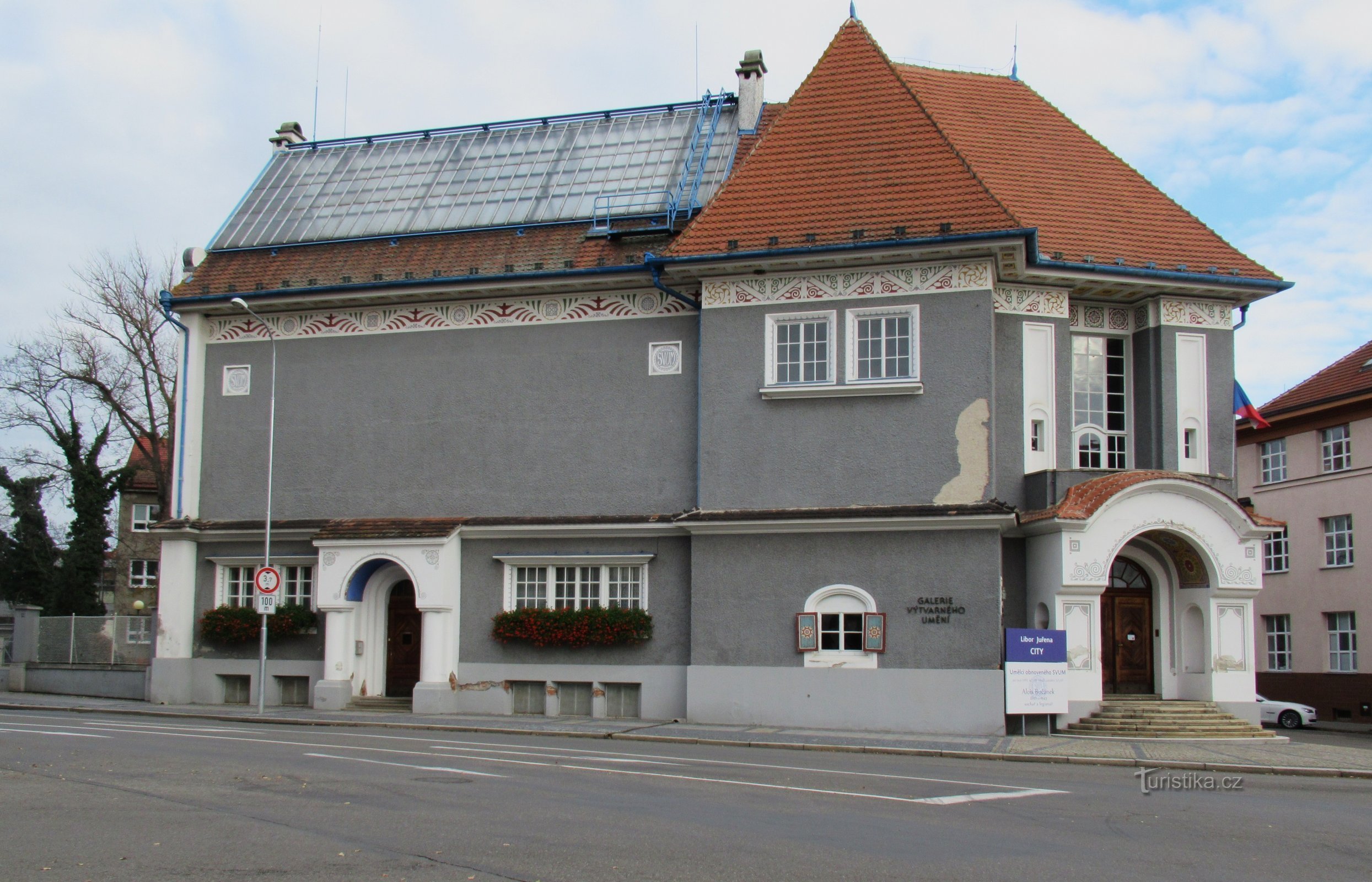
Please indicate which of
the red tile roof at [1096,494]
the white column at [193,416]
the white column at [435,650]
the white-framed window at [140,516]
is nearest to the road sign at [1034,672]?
the red tile roof at [1096,494]

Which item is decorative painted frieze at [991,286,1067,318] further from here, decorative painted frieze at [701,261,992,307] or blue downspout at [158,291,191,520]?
blue downspout at [158,291,191,520]

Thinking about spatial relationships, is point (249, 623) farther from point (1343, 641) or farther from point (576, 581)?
point (1343, 641)

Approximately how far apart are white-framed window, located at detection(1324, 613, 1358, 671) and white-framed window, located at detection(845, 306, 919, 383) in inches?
767

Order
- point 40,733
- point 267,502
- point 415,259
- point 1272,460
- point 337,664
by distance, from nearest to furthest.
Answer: point 40,733, point 337,664, point 267,502, point 415,259, point 1272,460

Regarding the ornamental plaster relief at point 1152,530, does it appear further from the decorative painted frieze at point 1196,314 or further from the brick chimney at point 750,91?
the brick chimney at point 750,91

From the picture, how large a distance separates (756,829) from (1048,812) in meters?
3.21

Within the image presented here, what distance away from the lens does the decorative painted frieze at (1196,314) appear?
22906 mm

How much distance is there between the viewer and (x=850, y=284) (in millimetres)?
21719

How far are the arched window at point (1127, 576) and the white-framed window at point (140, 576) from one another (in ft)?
138

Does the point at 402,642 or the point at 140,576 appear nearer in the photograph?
the point at 402,642

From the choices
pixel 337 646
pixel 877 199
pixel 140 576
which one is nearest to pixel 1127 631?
pixel 877 199

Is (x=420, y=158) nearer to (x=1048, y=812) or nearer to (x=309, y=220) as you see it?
(x=309, y=220)

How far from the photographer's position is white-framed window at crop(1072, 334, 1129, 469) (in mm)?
23250

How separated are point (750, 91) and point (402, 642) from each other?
1380 centimetres
